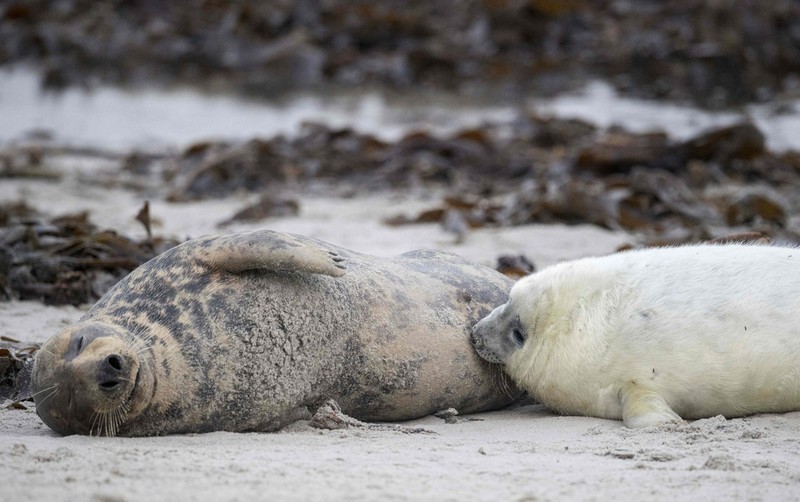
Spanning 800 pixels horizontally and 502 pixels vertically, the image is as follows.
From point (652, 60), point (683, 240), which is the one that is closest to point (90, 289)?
point (683, 240)

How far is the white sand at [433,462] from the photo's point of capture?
2.47m

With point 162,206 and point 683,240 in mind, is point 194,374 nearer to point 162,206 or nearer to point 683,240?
point 683,240

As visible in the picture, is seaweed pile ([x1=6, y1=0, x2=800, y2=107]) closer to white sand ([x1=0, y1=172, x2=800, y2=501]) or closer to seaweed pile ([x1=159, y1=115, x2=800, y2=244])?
seaweed pile ([x1=159, y1=115, x2=800, y2=244])

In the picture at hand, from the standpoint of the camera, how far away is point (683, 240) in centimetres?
619

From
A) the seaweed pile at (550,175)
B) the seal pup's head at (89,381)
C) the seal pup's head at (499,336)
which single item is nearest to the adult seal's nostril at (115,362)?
the seal pup's head at (89,381)

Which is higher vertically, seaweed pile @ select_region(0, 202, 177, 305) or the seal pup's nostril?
seaweed pile @ select_region(0, 202, 177, 305)

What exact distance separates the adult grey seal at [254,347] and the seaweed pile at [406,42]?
1194 centimetres

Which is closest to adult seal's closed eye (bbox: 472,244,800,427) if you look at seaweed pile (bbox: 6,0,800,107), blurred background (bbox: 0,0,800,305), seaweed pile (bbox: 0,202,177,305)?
blurred background (bbox: 0,0,800,305)

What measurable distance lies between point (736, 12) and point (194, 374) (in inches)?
618

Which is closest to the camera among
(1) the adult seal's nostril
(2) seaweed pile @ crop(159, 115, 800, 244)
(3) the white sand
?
(3) the white sand

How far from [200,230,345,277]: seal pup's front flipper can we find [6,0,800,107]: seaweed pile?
12272 millimetres

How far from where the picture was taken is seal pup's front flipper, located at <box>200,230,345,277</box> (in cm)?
330

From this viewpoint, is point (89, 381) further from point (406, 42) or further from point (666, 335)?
point (406, 42)

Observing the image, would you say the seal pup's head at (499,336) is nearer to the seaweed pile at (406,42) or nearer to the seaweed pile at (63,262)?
the seaweed pile at (63,262)
